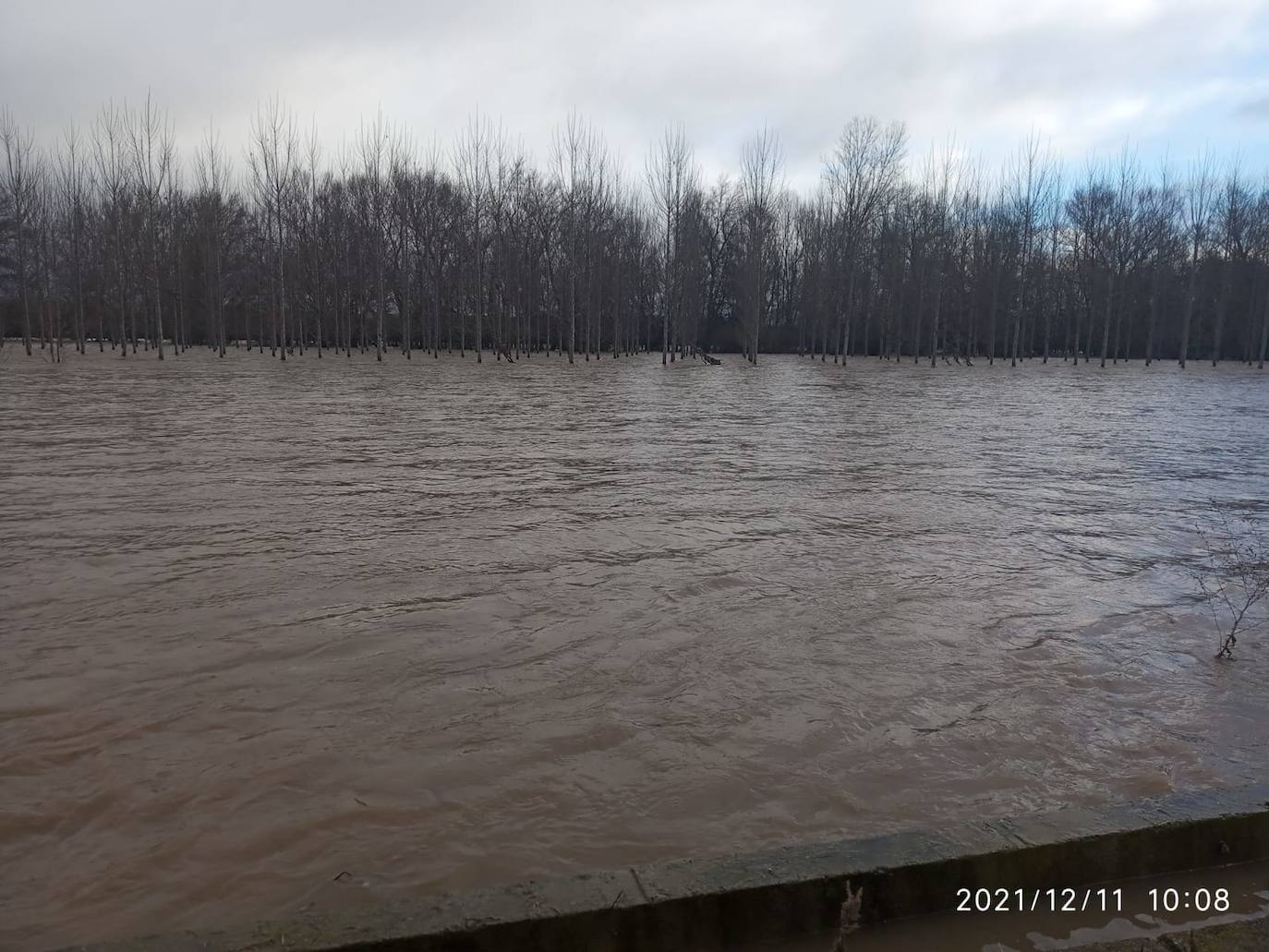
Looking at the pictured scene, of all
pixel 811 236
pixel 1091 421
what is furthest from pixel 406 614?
pixel 811 236

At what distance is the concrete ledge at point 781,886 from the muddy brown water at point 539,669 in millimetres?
438

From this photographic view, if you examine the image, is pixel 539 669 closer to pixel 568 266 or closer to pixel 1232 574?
pixel 1232 574

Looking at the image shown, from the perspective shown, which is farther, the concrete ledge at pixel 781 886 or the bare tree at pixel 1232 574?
the bare tree at pixel 1232 574

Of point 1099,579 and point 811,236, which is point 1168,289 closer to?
point 811,236

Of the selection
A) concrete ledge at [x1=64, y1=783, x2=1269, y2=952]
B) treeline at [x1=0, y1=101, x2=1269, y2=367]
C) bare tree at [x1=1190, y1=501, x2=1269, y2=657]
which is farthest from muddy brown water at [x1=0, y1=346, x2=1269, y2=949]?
treeline at [x1=0, y1=101, x2=1269, y2=367]

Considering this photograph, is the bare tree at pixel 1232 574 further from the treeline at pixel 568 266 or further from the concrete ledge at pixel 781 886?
the treeline at pixel 568 266

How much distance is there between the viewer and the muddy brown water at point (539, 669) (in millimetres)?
2990
